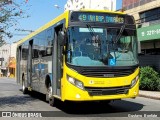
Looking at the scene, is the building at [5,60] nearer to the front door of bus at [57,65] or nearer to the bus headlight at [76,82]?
the front door of bus at [57,65]

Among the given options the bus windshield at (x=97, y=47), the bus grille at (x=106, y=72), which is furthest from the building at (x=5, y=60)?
the bus grille at (x=106, y=72)

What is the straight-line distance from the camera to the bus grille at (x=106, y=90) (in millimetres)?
11977

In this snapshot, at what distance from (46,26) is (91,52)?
4323 mm

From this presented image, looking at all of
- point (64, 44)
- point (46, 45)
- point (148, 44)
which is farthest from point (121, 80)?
point (148, 44)

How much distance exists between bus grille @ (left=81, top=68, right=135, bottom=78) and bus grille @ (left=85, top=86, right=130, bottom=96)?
0.41 meters

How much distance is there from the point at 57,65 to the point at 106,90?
7.68ft

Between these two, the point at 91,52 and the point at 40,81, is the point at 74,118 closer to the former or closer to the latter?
the point at 91,52

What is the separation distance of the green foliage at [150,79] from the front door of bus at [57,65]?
12665mm

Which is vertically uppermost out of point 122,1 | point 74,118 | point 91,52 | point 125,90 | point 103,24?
point 122,1

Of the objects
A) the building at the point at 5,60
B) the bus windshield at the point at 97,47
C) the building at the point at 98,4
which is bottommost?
the building at the point at 5,60

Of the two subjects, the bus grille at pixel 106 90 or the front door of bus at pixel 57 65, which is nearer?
the bus grille at pixel 106 90

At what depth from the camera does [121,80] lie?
40.4ft

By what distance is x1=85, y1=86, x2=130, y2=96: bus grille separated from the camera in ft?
39.3

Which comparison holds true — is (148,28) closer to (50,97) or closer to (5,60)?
(50,97)
